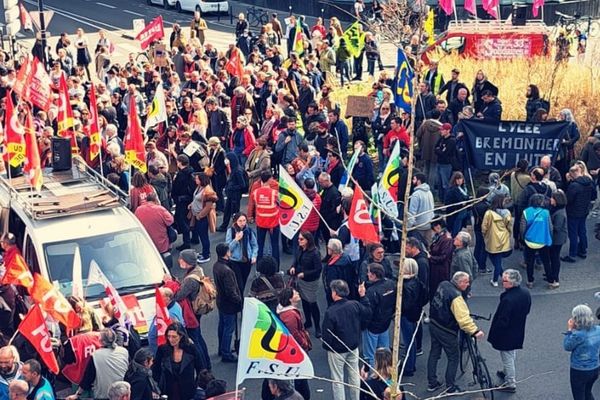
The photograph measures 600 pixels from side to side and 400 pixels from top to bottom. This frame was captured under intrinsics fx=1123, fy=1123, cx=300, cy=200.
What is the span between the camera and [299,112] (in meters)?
22.0

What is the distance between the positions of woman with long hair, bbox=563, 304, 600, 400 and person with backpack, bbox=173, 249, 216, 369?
4.02m

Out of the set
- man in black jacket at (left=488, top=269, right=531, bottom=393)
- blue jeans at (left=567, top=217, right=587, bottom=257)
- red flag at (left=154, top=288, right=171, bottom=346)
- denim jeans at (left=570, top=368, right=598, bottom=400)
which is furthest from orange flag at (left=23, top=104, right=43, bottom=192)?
blue jeans at (left=567, top=217, right=587, bottom=257)

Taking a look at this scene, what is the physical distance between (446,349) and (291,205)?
3.19 m

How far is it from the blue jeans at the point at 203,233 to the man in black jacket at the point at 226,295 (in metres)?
3.26

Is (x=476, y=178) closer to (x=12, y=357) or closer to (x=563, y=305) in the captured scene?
(x=563, y=305)

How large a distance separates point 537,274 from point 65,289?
6993 millimetres

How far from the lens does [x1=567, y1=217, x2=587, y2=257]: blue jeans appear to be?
16.5 metres

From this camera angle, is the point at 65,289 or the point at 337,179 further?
the point at 337,179

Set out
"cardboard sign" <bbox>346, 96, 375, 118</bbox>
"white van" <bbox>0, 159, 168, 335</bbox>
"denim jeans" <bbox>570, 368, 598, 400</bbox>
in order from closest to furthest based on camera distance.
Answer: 1. "denim jeans" <bbox>570, 368, 598, 400</bbox>
2. "white van" <bbox>0, 159, 168, 335</bbox>
3. "cardboard sign" <bbox>346, 96, 375, 118</bbox>

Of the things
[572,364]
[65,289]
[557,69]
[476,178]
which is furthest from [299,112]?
[572,364]

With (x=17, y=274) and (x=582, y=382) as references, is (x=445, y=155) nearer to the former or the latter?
(x=582, y=382)

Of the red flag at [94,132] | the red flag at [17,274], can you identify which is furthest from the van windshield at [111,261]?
the red flag at [94,132]

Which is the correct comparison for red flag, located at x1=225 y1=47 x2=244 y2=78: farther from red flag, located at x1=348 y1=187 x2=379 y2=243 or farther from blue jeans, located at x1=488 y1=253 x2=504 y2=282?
red flag, located at x1=348 y1=187 x2=379 y2=243

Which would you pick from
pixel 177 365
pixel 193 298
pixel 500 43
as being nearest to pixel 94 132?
pixel 193 298
